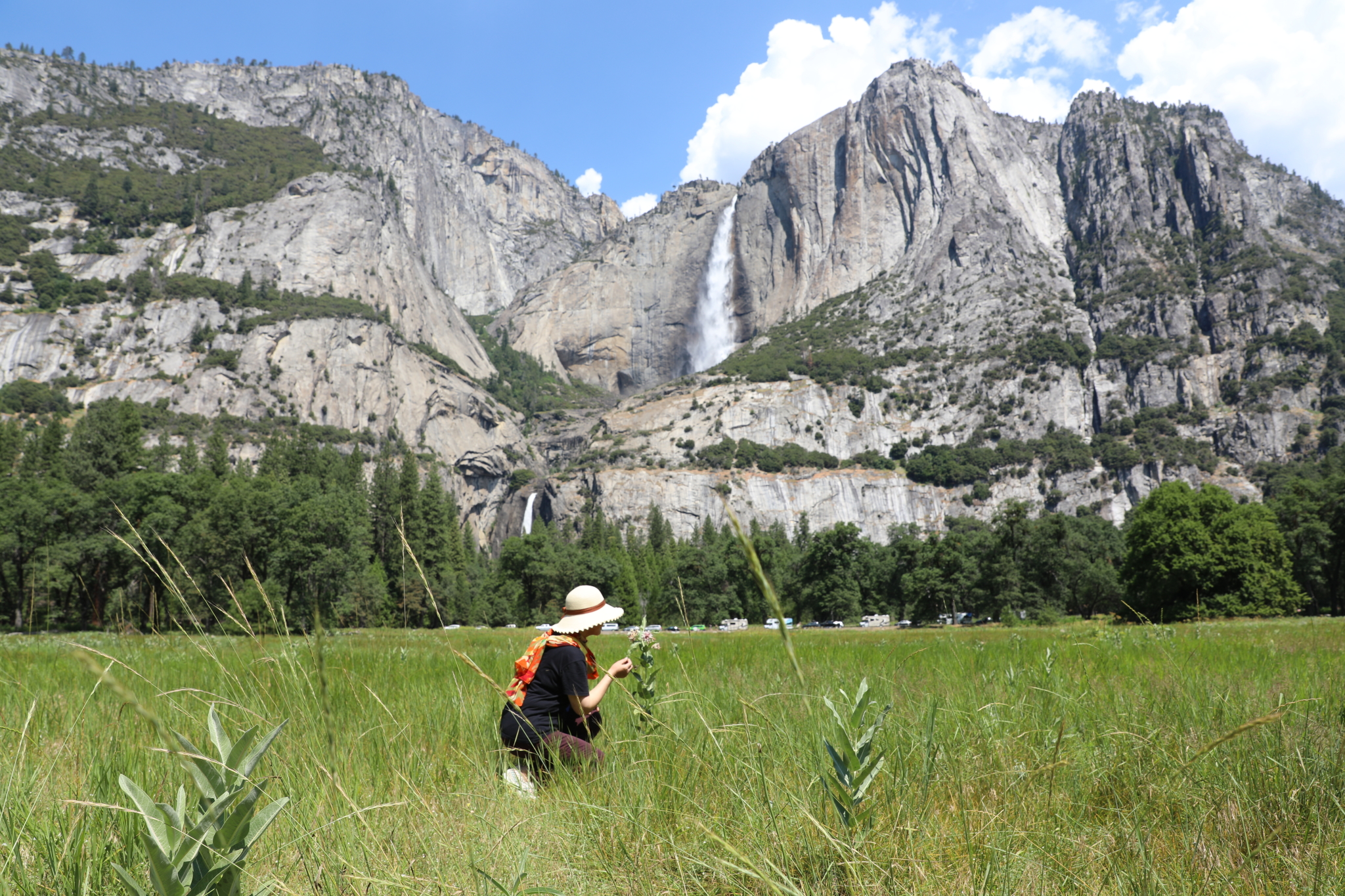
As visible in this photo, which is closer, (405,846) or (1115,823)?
(405,846)

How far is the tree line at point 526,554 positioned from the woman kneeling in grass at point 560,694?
18580 millimetres

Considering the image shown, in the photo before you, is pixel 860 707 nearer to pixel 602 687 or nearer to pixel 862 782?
pixel 862 782

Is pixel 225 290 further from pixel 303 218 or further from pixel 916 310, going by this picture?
pixel 916 310

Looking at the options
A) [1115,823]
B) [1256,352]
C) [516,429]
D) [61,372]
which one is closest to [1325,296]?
[1256,352]

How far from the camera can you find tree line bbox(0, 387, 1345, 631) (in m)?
40.5

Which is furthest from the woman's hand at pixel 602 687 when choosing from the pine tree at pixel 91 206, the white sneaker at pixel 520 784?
the pine tree at pixel 91 206

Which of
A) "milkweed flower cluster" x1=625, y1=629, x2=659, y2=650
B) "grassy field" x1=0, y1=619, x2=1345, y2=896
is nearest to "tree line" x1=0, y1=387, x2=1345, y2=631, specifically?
"grassy field" x1=0, y1=619, x2=1345, y2=896

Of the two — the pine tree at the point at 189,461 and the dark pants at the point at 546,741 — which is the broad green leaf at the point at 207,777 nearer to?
the dark pants at the point at 546,741

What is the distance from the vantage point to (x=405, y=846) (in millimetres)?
2641

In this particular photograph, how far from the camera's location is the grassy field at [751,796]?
7.45 ft

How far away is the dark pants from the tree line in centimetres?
1865

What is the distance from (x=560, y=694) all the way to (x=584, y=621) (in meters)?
0.55

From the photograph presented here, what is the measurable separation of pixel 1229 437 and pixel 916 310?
65.4 meters

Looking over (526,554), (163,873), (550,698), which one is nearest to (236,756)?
(163,873)
